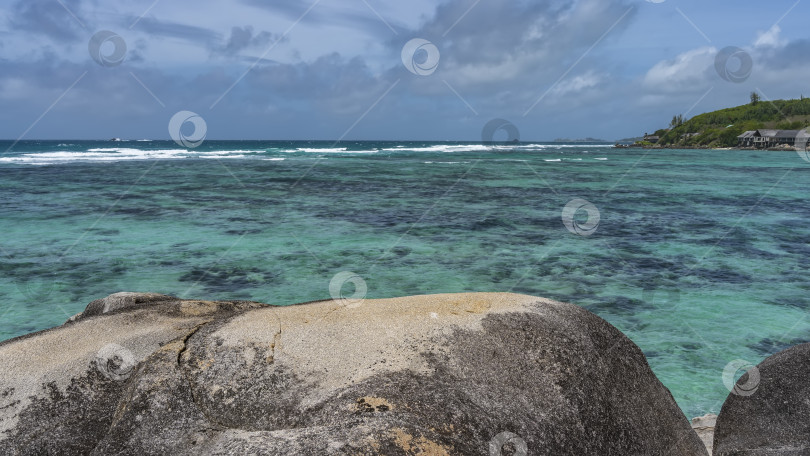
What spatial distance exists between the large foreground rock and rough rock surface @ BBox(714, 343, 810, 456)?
0.66 meters

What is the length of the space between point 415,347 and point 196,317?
1.67 meters

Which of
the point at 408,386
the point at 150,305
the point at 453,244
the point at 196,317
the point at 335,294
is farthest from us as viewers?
the point at 453,244

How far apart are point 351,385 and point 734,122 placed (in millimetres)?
140588

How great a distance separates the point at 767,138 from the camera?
9506 cm

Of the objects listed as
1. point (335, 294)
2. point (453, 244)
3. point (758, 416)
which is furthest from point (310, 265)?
point (758, 416)

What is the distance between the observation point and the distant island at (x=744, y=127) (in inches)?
3787

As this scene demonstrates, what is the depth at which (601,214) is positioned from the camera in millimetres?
19609

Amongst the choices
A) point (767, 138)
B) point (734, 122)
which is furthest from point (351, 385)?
point (734, 122)

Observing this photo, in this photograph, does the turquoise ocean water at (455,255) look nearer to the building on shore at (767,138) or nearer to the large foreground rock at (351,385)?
the large foreground rock at (351,385)

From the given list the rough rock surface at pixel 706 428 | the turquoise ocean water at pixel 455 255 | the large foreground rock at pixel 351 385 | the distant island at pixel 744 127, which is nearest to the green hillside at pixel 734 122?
the distant island at pixel 744 127

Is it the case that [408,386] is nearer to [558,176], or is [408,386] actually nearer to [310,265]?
[310,265]

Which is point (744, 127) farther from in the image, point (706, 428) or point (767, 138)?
point (706, 428)

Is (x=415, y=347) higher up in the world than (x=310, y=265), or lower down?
lower down

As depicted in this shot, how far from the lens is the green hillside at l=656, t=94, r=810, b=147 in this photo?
106500 mm
